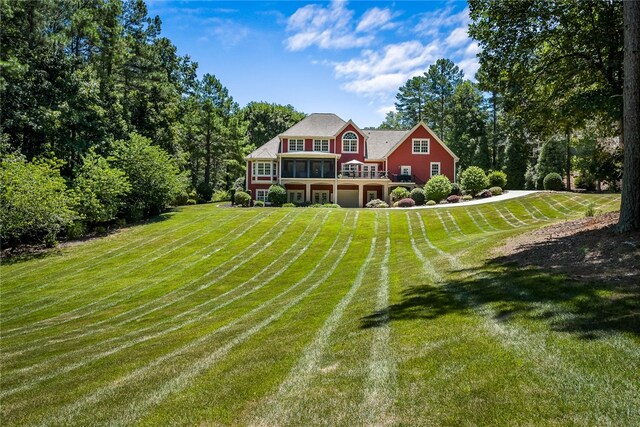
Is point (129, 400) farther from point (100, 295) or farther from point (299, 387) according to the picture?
point (100, 295)

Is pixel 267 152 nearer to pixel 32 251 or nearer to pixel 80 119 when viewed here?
pixel 80 119

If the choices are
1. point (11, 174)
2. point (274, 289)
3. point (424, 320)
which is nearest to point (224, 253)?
point (274, 289)

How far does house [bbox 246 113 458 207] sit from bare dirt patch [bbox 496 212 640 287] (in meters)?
29.3

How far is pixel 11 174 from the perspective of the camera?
2141cm

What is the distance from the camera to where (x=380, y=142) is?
4622 cm

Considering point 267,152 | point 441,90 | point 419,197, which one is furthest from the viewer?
point 441,90

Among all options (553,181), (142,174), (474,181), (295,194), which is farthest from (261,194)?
(553,181)

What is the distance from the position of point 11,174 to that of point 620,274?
26.6 m

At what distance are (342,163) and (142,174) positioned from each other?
2032 centimetres

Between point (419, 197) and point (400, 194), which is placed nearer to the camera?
point (419, 197)

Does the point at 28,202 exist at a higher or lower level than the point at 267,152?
lower

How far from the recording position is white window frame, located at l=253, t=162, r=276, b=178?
43062 mm

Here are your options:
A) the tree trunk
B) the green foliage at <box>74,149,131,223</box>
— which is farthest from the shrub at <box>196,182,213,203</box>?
the tree trunk

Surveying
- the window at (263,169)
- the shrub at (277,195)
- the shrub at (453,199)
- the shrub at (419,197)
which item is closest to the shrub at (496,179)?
the shrub at (453,199)
